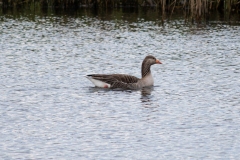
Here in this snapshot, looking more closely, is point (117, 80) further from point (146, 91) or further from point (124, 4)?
point (124, 4)

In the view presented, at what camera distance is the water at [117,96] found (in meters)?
12.7

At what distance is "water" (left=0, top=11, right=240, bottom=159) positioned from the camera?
12.7 metres

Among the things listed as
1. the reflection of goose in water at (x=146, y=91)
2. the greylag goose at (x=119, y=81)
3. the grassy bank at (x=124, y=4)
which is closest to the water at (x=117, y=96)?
the reflection of goose in water at (x=146, y=91)

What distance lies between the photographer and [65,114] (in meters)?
15.5

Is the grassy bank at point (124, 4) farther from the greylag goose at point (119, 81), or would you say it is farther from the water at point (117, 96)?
the greylag goose at point (119, 81)

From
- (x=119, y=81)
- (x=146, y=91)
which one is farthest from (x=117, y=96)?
(x=119, y=81)

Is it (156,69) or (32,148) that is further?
(156,69)

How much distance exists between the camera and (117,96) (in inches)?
715

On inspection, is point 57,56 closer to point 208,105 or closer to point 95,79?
point 95,79

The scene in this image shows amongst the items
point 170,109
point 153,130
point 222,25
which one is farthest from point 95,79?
point 222,25

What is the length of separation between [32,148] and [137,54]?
1417 centimetres

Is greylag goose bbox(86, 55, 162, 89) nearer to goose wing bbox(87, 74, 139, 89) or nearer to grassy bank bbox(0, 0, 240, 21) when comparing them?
goose wing bbox(87, 74, 139, 89)

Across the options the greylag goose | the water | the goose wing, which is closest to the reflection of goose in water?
the water

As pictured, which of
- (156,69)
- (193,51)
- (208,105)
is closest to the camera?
(208,105)
